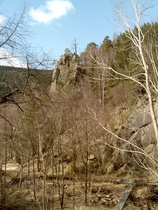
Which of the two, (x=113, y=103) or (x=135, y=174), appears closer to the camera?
(x=135, y=174)

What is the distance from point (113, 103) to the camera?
21.5 m

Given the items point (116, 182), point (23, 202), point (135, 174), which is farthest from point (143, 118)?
point (23, 202)

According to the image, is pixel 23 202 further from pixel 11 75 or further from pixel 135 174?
pixel 135 174

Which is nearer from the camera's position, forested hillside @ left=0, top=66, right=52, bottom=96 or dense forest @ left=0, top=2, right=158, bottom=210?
dense forest @ left=0, top=2, right=158, bottom=210

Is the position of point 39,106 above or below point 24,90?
below

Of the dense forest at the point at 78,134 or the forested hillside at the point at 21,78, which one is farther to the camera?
the forested hillside at the point at 21,78

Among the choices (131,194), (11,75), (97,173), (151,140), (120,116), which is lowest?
(97,173)

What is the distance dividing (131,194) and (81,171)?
13.8 feet

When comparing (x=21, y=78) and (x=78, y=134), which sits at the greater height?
(x=21, y=78)

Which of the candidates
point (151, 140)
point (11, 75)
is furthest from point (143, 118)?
point (11, 75)

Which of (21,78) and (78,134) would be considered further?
(78,134)

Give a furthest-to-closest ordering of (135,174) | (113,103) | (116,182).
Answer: (113,103)
(135,174)
(116,182)

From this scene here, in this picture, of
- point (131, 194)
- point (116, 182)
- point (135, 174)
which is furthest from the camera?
point (135, 174)

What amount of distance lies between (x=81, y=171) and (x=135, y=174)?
2.95m
